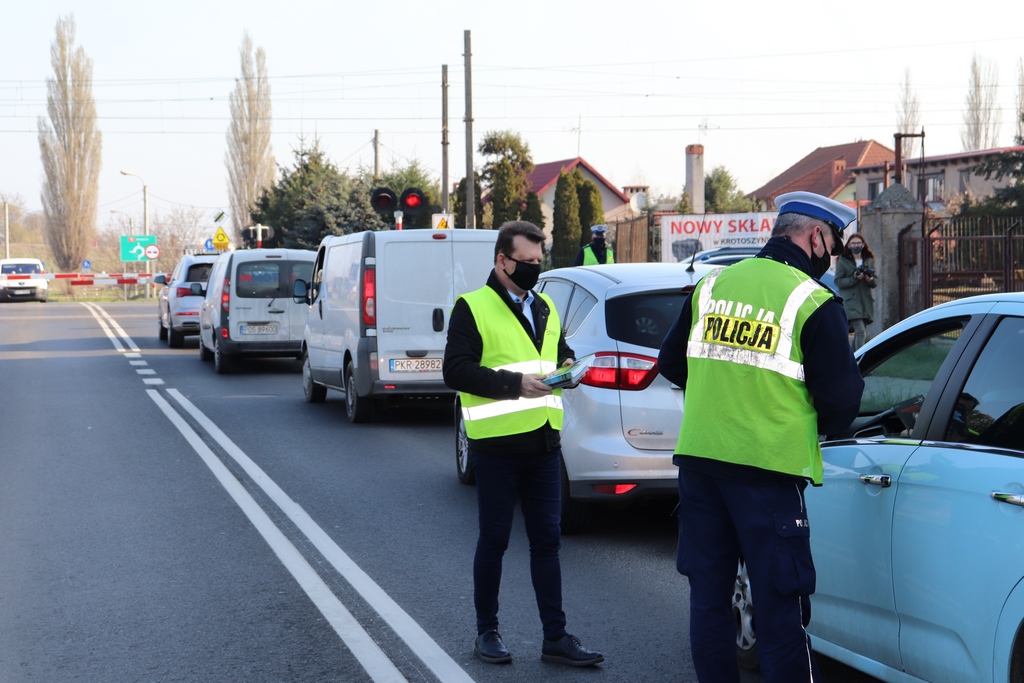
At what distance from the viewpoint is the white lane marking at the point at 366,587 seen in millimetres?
5105

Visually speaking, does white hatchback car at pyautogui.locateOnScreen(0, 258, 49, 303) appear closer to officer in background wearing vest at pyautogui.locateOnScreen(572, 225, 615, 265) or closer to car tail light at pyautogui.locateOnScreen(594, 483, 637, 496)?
officer in background wearing vest at pyautogui.locateOnScreen(572, 225, 615, 265)

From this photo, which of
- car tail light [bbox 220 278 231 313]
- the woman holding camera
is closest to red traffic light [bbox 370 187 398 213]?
car tail light [bbox 220 278 231 313]

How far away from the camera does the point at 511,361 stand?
5.04m

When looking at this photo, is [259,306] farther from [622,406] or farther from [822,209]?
[822,209]

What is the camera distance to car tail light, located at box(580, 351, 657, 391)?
703 cm

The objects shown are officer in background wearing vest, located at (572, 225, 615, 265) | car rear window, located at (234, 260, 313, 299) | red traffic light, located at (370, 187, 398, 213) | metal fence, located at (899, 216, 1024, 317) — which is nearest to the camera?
officer in background wearing vest, located at (572, 225, 615, 265)

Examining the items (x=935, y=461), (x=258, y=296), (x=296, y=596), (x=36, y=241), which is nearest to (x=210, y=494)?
(x=296, y=596)

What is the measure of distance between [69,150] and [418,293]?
72249mm

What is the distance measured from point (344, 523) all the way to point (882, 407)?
4288 millimetres

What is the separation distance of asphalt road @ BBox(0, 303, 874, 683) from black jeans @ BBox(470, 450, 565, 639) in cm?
30

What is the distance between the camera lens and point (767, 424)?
3742 millimetres

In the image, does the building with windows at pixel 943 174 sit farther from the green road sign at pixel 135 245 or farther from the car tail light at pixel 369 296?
the car tail light at pixel 369 296

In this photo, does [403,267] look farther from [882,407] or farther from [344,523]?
[882,407]

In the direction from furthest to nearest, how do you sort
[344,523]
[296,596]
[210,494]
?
1. [210,494]
2. [344,523]
3. [296,596]
